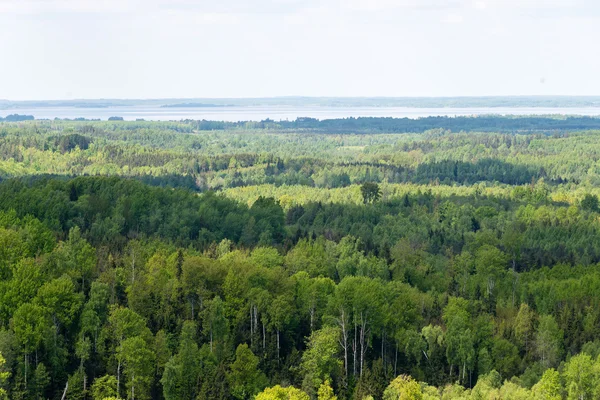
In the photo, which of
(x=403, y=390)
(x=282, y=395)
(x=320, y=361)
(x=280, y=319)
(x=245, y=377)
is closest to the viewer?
(x=282, y=395)

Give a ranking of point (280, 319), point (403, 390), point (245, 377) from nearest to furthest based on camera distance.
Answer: point (403, 390) → point (245, 377) → point (280, 319)

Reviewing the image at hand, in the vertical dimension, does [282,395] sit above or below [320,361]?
above

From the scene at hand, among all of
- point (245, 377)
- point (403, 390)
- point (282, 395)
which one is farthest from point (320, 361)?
point (403, 390)

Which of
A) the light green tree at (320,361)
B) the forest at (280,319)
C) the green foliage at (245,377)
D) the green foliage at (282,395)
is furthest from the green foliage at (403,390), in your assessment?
the green foliage at (245,377)

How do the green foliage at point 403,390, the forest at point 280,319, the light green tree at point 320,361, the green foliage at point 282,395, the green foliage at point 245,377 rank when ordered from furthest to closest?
the light green tree at point 320,361
the green foliage at point 245,377
the forest at point 280,319
the green foliage at point 403,390
the green foliage at point 282,395

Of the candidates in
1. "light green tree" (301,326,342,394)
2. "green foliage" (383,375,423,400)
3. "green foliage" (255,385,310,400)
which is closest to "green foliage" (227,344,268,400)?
"light green tree" (301,326,342,394)

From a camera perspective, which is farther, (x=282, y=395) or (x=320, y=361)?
(x=320, y=361)

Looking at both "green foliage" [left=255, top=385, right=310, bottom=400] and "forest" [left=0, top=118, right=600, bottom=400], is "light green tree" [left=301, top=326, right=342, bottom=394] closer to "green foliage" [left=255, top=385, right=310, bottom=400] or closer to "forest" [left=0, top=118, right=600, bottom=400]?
"forest" [left=0, top=118, right=600, bottom=400]

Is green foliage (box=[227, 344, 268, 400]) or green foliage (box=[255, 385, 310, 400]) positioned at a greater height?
green foliage (box=[255, 385, 310, 400])

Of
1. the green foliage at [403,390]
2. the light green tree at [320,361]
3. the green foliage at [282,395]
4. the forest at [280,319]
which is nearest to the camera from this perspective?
the green foliage at [282,395]

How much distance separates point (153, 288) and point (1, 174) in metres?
123

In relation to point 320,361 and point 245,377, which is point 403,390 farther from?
point 245,377

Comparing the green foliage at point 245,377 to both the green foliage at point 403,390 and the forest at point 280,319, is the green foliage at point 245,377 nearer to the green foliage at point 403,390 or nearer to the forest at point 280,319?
the forest at point 280,319

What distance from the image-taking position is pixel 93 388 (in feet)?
210
